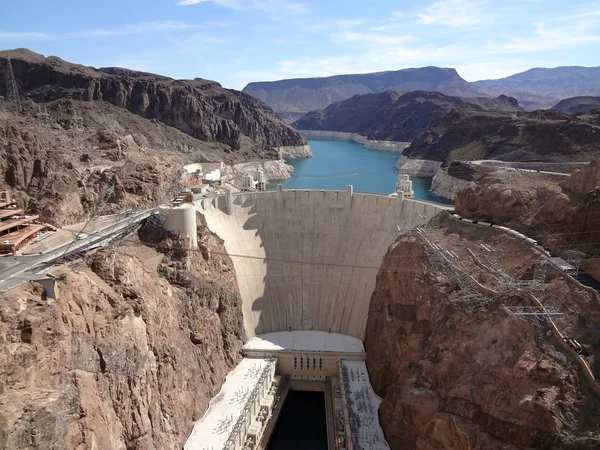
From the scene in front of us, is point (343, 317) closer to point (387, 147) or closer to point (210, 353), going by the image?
point (210, 353)

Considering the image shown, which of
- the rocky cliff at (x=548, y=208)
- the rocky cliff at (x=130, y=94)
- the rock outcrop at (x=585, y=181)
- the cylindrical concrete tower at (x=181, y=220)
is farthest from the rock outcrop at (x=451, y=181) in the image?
the cylindrical concrete tower at (x=181, y=220)

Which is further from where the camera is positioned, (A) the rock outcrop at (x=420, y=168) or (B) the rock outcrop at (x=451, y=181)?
(A) the rock outcrop at (x=420, y=168)

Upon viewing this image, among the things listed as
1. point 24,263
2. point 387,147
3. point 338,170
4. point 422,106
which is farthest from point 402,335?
point 422,106

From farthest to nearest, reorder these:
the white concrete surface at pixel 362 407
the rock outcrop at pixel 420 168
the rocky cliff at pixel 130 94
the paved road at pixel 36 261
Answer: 1. the rock outcrop at pixel 420 168
2. the rocky cliff at pixel 130 94
3. the white concrete surface at pixel 362 407
4. the paved road at pixel 36 261

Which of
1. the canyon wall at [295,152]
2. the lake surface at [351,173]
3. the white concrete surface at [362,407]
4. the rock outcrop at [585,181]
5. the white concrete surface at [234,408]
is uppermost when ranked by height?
the rock outcrop at [585,181]

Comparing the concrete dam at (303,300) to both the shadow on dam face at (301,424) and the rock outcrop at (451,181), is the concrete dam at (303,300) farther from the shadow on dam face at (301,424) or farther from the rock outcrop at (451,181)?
the rock outcrop at (451,181)

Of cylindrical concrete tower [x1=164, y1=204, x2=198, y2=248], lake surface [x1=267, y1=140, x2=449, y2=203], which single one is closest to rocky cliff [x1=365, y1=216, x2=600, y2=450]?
cylindrical concrete tower [x1=164, y1=204, x2=198, y2=248]
